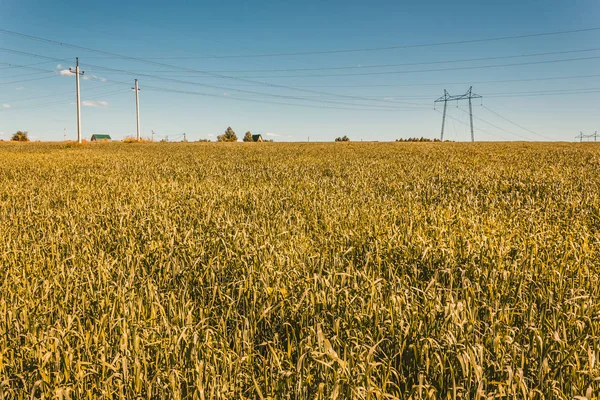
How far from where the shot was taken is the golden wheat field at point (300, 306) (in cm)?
213

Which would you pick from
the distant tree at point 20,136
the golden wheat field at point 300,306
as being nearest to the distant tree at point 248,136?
the distant tree at point 20,136

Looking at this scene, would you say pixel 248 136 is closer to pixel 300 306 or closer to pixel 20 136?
pixel 20 136

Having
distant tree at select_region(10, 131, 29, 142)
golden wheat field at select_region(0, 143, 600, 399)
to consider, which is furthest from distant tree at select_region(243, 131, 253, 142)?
golden wheat field at select_region(0, 143, 600, 399)

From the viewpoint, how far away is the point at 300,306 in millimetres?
3023

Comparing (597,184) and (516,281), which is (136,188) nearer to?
(516,281)

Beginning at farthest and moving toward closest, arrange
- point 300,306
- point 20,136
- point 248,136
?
point 248,136, point 20,136, point 300,306

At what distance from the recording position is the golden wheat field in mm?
2131

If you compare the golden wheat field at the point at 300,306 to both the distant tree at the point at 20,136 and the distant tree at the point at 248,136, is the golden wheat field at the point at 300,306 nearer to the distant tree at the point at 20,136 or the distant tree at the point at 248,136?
the distant tree at the point at 20,136

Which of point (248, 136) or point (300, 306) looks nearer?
point (300, 306)

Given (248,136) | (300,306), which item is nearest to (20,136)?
(248,136)

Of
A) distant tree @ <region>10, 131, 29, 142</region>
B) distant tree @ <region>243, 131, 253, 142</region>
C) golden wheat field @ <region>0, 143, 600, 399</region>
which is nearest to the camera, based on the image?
golden wheat field @ <region>0, 143, 600, 399</region>

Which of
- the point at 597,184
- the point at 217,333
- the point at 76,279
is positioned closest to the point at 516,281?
the point at 217,333

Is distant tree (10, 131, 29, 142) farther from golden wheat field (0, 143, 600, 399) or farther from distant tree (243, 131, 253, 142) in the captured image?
golden wheat field (0, 143, 600, 399)

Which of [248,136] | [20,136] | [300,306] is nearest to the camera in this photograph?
[300,306]
